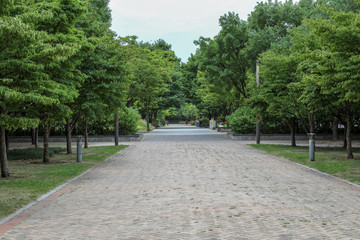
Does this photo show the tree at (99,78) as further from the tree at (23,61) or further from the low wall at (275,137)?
the low wall at (275,137)

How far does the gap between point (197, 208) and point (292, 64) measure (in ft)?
50.2

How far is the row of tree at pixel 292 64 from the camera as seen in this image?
45.1 feet

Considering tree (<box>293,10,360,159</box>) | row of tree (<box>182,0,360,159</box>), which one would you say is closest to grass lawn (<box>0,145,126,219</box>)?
tree (<box>293,10,360,159</box>)

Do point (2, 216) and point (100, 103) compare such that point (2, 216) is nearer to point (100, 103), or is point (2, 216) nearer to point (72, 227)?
point (72, 227)

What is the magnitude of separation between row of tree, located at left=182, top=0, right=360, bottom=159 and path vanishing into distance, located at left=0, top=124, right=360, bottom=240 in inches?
160

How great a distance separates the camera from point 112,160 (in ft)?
59.5

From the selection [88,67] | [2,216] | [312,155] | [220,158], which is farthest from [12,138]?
[2,216]

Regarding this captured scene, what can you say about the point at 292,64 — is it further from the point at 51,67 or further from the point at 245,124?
the point at 245,124

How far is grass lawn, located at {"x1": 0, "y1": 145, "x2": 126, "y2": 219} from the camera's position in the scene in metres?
8.84

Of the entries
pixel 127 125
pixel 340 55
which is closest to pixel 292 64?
pixel 340 55

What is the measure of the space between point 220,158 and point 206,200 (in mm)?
9775

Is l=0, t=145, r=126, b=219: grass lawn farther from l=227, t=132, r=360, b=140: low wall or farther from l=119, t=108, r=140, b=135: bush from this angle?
l=227, t=132, r=360, b=140: low wall

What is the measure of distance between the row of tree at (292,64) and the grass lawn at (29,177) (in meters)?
8.77

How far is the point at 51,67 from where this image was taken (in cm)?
1291
